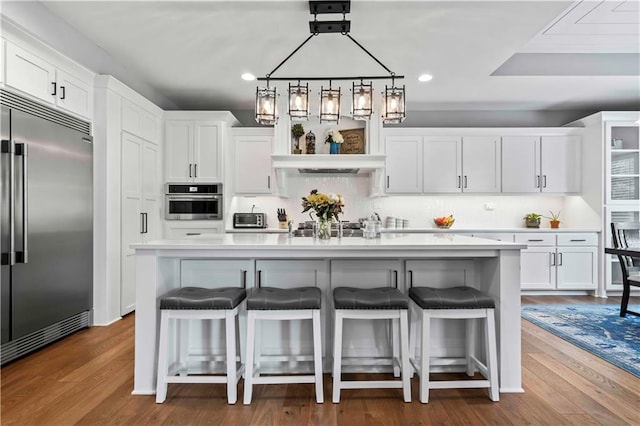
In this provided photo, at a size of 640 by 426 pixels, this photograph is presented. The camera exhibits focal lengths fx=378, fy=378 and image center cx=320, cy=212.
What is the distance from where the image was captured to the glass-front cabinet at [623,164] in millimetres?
4961

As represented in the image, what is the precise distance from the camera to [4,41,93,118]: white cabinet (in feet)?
8.94

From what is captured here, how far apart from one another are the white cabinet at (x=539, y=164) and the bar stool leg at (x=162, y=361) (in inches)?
190

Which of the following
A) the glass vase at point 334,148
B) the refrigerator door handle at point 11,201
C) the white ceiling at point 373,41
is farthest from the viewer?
the glass vase at point 334,148

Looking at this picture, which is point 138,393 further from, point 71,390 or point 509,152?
point 509,152

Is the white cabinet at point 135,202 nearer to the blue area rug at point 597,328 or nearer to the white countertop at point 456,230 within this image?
the white countertop at point 456,230

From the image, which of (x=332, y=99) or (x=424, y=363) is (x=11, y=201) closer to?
(x=332, y=99)

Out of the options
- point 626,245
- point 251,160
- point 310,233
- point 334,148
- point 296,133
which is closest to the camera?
point 626,245

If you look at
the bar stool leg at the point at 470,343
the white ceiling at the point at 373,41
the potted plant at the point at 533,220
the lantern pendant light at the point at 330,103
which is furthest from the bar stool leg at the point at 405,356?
the potted plant at the point at 533,220

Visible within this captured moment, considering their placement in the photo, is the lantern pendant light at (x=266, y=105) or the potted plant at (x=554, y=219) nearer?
the lantern pendant light at (x=266, y=105)

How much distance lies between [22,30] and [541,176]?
593 centimetres

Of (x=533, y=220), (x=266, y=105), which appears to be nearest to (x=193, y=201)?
(x=266, y=105)

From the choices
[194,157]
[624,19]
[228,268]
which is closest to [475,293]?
[228,268]

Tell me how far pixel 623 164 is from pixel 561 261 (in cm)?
151

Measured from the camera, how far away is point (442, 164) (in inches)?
212
